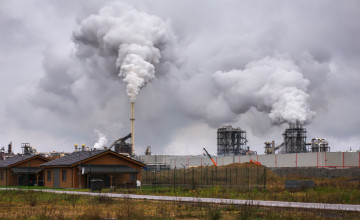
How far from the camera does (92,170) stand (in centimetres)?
4828

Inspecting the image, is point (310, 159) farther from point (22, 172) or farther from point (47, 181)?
point (22, 172)

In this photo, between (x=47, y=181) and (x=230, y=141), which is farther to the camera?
(x=230, y=141)

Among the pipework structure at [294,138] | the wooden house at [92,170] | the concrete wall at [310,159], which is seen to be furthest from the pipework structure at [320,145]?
the wooden house at [92,170]

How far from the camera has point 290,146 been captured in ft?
342

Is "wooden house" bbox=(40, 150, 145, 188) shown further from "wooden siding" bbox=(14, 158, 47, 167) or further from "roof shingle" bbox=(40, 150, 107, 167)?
"wooden siding" bbox=(14, 158, 47, 167)

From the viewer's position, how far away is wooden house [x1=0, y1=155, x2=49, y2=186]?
61250 millimetres

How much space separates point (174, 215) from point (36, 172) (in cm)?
4425

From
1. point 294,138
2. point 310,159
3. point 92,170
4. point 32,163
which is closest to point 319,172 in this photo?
point 310,159

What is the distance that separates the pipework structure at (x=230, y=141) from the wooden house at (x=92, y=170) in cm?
6669

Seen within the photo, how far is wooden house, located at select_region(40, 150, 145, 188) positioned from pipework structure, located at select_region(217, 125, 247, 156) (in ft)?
219

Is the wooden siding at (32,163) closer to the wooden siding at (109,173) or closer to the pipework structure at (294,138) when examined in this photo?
the wooden siding at (109,173)

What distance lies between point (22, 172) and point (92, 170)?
16914 mm

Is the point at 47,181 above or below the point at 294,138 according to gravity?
below

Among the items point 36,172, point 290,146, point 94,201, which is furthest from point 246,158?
point 94,201
